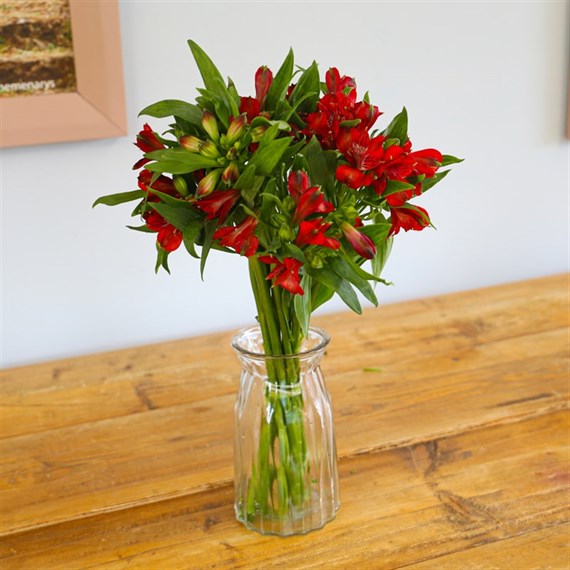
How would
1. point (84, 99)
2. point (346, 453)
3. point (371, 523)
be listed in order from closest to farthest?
1. point (371, 523)
2. point (346, 453)
3. point (84, 99)

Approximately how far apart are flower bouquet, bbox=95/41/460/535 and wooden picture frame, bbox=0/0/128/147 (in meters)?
0.61

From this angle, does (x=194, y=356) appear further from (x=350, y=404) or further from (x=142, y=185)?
(x=142, y=185)

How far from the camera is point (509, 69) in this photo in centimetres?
175

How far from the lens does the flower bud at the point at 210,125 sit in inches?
32.0

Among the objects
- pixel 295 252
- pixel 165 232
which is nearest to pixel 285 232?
pixel 295 252

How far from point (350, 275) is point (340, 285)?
1 centimetres

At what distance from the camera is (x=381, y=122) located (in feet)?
5.51

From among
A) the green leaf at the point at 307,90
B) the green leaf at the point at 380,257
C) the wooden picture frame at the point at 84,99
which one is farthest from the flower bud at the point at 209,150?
the wooden picture frame at the point at 84,99

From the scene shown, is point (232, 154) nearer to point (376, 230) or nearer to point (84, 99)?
point (376, 230)

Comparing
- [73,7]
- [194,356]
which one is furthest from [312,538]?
[73,7]

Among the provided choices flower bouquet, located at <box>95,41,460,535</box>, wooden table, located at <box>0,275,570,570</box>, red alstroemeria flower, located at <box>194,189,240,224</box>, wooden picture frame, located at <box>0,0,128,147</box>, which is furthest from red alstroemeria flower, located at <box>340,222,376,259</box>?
wooden picture frame, located at <box>0,0,128,147</box>

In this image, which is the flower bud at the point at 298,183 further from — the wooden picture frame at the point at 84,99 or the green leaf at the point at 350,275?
the wooden picture frame at the point at 84,99

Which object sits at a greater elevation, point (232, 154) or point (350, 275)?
point (232, 154)

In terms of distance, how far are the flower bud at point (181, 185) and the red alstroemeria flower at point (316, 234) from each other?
0.12 m
